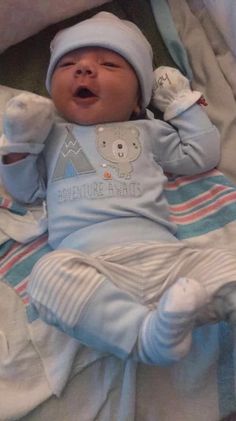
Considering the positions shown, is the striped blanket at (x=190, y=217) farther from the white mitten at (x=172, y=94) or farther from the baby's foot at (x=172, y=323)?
the baby's foot at (x=172, y=323)

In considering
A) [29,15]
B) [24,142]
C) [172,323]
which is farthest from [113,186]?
[29,15]

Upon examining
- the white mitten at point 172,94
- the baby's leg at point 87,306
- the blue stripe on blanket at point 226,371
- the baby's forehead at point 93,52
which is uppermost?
the baby's forehead at point 93,52

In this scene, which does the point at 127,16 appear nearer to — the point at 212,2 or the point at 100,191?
the point at 212,2

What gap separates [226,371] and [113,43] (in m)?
0.59

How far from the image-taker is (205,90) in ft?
4.11

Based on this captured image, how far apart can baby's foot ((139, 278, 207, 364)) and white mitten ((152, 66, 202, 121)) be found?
439mm

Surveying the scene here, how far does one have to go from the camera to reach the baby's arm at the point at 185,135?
113cm

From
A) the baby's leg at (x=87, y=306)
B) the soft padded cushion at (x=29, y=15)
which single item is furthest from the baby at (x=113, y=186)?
the soft padded cushion at (x=29, y=15)

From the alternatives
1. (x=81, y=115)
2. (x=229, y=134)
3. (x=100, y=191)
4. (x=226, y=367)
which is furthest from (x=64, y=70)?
(x=226, y=367)

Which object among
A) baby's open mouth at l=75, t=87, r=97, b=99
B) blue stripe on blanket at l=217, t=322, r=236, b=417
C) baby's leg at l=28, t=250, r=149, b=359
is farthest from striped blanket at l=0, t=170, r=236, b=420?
baby's open mouth at l=75, t=87, r=97, b=99

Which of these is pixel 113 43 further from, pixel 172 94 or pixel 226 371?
pixel 226 371

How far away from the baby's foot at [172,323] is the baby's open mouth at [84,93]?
40 cm

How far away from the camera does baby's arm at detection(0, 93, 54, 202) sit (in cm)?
98

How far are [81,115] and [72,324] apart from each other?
15.2 inches
